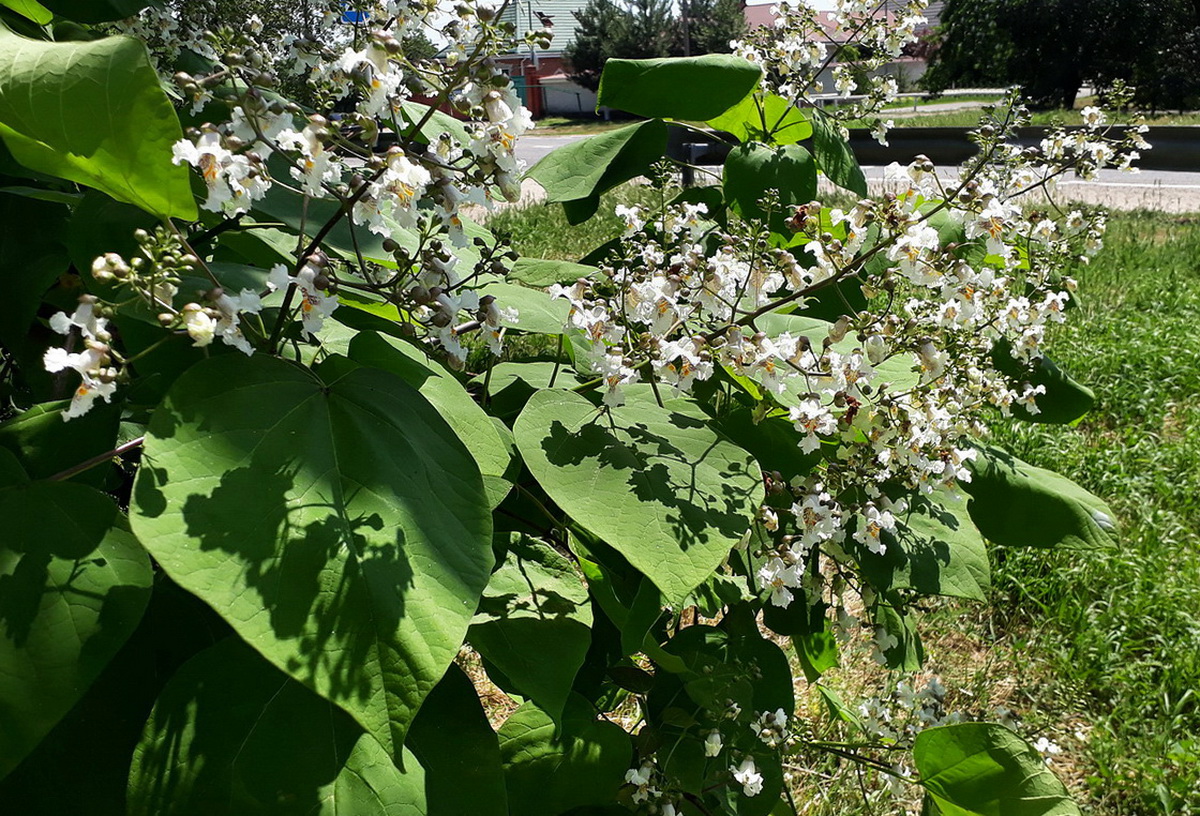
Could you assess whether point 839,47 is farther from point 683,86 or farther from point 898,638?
point 898,638

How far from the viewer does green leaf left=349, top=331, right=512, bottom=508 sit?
105cm

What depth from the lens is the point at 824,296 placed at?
1650 millimetres

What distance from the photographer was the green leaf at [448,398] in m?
1.05

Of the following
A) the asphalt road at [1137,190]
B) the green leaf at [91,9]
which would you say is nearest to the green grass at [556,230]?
the asphalt road at [1137,190]

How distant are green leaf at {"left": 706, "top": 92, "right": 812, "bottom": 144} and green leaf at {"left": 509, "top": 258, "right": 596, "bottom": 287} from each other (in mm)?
436

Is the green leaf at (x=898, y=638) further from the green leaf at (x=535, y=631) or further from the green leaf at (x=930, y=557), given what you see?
the green leaf at (x=535, y=631)

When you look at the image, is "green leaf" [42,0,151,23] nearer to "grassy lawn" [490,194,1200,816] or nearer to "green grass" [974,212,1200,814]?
"grassy lawn" [490,194,1200,816]

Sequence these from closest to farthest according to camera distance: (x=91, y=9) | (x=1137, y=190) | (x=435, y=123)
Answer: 1. (x=91, y=9)
2. (x=435, y=123)
3. (x=1137, y=190)

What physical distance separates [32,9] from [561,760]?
1.19m

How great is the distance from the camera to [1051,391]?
1.92 metres

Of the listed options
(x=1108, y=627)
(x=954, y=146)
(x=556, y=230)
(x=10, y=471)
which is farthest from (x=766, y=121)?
(x=954, y=146)

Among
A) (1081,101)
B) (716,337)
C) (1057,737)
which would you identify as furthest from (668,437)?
(1081,101)

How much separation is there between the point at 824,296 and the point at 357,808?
1127mm

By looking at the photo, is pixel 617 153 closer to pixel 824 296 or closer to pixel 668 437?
pixel 824 296
